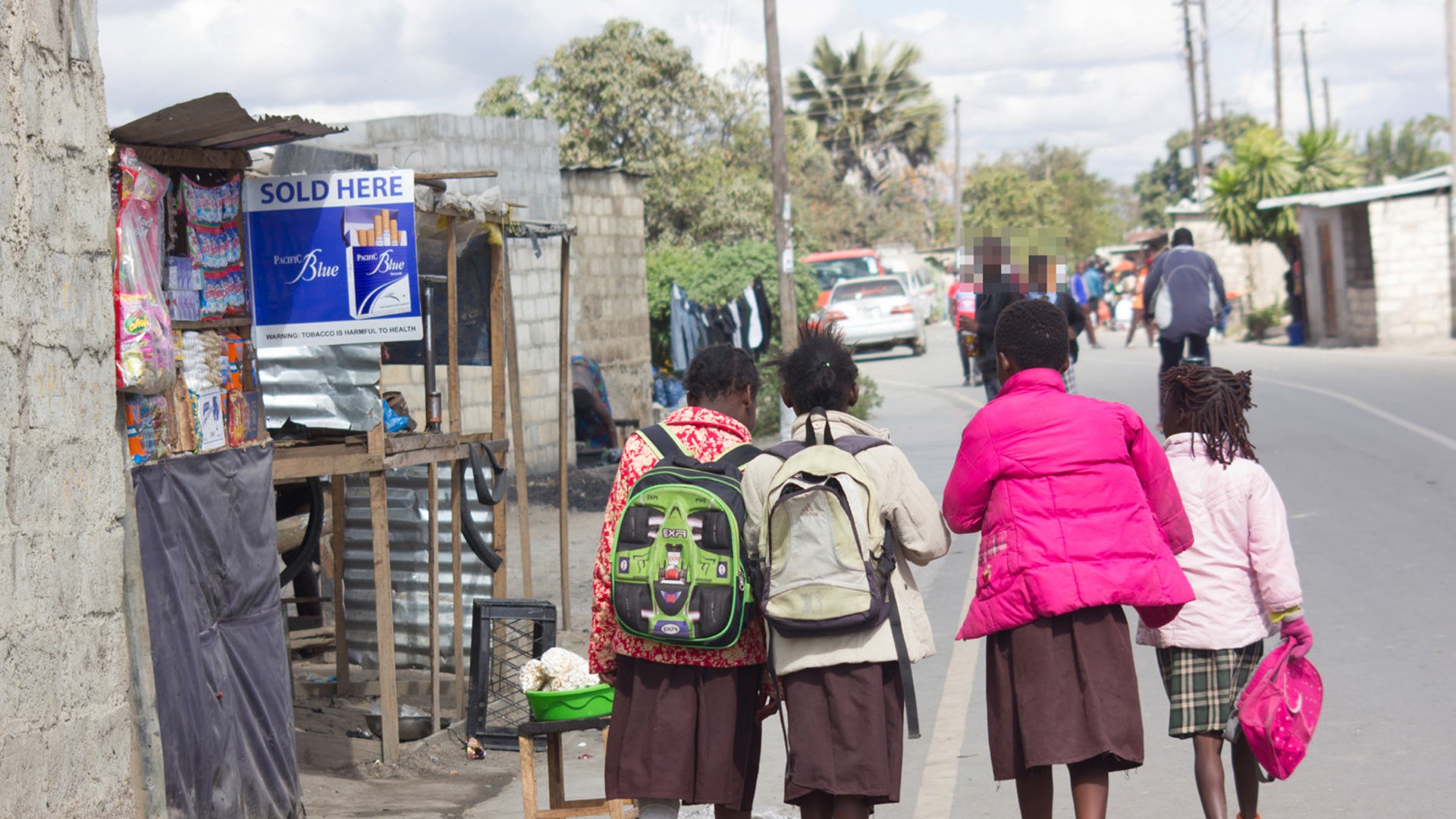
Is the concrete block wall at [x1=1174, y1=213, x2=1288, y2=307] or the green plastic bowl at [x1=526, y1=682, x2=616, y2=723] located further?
the concrete block wall at [x1=1174, y1=213, x2=1288, y2=307]

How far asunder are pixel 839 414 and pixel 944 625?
4.18m

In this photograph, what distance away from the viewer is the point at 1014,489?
13.2 ft

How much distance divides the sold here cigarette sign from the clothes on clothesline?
13.3m

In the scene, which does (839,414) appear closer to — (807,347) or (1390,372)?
(807,347)

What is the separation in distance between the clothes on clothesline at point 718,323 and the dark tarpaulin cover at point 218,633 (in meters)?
14.0

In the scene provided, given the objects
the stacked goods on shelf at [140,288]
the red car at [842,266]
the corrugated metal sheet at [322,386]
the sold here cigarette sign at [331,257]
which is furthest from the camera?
the red car at [842,266]

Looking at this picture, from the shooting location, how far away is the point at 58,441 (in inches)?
173

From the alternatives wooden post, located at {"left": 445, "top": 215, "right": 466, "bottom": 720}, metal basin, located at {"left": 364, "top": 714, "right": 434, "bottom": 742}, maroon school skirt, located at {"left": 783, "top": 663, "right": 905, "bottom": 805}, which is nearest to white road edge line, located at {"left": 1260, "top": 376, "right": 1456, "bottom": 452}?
wooden post, located at {"left": 445, "top": 215, "right": 466, "bottom": 720}

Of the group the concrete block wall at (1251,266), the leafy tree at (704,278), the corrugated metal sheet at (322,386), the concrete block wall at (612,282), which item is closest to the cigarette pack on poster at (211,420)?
the corrugated metal sheet at (322,386)

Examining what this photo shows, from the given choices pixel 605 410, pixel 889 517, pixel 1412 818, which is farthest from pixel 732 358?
pixel 605 410

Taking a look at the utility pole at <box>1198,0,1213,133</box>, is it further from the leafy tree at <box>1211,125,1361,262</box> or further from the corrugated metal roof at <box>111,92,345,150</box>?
the corrugated metal roof at <box>111,92,345,150</box>

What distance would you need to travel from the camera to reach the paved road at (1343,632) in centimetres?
524

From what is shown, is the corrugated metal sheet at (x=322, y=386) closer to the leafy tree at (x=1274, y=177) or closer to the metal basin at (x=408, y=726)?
the metal basin at (x=408, y=726)

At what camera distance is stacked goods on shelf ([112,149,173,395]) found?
4828 mm
